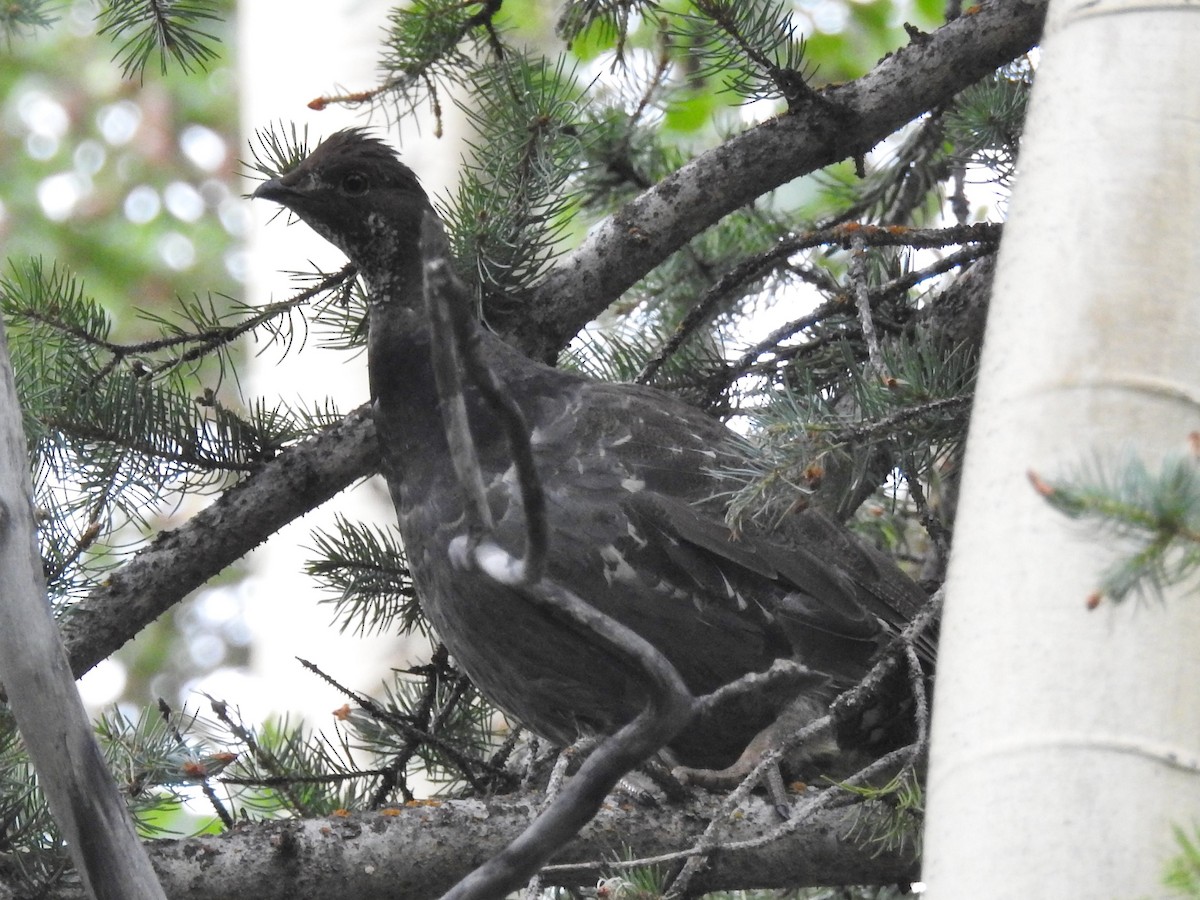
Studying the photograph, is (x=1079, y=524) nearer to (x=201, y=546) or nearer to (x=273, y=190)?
(x=201, y=546)

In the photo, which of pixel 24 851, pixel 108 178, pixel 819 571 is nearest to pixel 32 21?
pixel 24 851

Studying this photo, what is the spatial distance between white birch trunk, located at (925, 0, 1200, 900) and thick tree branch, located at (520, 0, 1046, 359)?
149 cm

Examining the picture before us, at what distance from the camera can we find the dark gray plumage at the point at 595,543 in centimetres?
261

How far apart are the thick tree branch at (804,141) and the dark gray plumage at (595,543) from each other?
0.27 meters

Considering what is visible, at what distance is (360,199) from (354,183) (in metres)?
0.04

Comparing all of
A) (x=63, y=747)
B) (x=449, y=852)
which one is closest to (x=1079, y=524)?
(x=63, y=747)

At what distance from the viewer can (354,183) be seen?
9.74ft

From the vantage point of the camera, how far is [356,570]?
3.10 m

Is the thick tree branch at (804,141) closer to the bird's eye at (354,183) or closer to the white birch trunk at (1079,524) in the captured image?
the bird's eye at (354,183)

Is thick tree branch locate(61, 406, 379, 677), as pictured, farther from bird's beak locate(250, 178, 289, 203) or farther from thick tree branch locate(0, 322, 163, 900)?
thick tree branch locate(0, 322, 163, 900)

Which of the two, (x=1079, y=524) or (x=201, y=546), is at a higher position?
(x=201, y=546)

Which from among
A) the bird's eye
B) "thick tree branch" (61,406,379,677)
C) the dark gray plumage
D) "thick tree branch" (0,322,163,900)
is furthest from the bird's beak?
"thick tree branch" (0,322,163,900)

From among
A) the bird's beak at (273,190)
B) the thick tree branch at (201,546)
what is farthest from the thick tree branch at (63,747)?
the bird's beak at (273,190)

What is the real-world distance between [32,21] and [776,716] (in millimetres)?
2278
